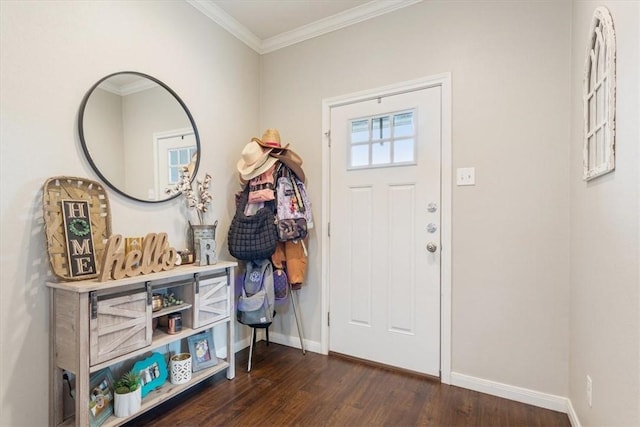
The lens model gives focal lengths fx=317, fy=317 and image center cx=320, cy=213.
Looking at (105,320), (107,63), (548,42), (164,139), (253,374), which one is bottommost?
(253,374)

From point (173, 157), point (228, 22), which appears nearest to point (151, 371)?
point (173, 157)

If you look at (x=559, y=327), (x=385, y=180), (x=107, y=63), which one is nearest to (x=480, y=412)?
(x=559, y=327)

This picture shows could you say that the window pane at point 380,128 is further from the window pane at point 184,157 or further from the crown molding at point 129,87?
the crown molding at point 129,87

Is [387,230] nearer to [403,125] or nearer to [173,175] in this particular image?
[403,125]

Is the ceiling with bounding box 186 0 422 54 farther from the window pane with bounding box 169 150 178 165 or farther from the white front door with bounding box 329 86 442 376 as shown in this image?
the window pane with bounding box 169 150 178 165

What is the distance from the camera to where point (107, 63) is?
5.83 ft

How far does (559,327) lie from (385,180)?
1.37m

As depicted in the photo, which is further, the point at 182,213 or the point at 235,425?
the point at 182,213

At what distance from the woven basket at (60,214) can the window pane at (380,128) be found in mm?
1789

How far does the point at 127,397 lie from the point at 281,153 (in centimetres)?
177

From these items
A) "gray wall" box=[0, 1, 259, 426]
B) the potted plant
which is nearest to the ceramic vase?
the potted plant

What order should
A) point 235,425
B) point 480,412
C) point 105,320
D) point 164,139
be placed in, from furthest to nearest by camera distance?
point 164,139
point 480,412
point 235,425
point 105,320

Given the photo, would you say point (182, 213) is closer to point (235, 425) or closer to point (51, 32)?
point (51, 32)

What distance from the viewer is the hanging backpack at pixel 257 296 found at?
90.9 inches
